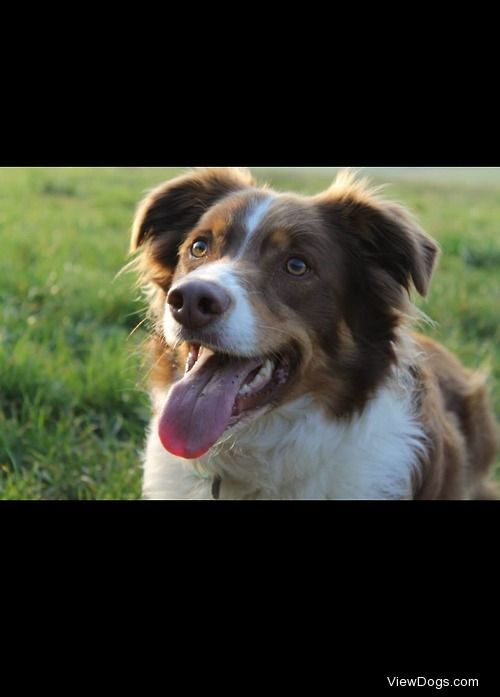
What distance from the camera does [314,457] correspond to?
3.64 metres

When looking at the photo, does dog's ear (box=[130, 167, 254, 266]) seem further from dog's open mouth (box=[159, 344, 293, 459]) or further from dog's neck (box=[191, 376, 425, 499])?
dog's neck (box=[191, 376, 425, 499])

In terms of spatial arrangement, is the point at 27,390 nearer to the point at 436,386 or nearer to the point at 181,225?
the point at 181,225

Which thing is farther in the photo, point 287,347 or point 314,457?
point 314,457

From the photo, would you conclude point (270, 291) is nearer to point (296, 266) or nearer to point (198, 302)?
point (296, 266)

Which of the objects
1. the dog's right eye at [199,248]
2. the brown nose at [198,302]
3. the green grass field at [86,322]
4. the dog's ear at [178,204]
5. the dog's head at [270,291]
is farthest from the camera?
the green grass field at [86,322]

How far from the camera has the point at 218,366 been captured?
324 centimetres

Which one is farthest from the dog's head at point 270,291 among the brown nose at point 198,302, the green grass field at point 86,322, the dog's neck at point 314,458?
the green grass field at point 86,322

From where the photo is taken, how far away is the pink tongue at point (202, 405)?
124 inches

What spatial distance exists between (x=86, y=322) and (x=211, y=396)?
2.90 metres

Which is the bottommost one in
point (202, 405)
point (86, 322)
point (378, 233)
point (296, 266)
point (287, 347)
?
point (86, 322)

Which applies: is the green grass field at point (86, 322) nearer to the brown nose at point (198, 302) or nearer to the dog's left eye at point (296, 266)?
the dog's left eye at point (296, 266)

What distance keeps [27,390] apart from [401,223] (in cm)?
238

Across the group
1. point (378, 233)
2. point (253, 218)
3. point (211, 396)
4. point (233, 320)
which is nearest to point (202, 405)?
point (211, 396)

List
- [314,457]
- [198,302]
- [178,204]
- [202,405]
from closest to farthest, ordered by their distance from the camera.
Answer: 1. [198,302]
2. [202,405]
3. [314,457]
4. [178,204]
